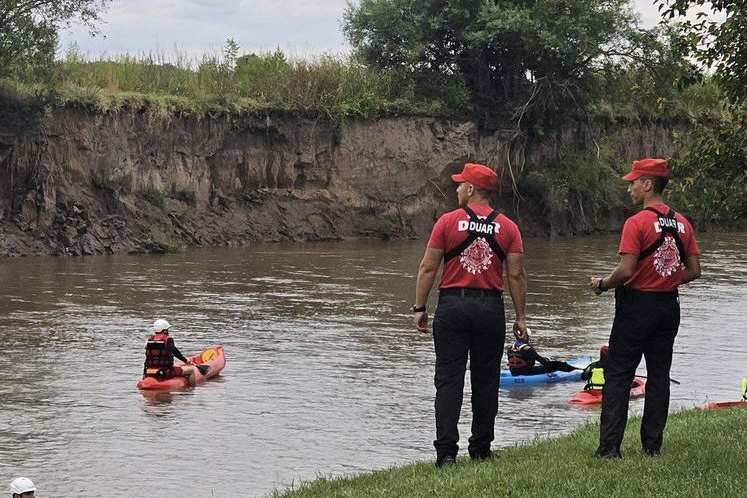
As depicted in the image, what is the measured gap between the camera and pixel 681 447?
32.6 feet

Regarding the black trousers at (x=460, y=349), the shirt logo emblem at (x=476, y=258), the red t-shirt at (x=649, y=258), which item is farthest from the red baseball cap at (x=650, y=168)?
the black trousers at (x=460, y=349)

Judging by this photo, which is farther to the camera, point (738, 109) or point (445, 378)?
point (738, 109)

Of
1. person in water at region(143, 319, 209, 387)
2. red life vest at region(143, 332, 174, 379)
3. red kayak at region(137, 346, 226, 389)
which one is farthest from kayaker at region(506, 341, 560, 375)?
red life vest at region(143, 332, 174, 379)

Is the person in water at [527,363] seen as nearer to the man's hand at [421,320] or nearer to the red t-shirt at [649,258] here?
the man's hand at [421,320]

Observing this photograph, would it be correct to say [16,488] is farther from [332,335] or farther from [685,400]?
[332,335]

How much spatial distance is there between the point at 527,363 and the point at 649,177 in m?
7.74

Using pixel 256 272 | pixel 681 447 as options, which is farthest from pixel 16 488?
pixel 256 272

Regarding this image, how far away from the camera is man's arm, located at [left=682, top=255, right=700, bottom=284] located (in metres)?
9.84

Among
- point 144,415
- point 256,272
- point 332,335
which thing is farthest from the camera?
point 256,272

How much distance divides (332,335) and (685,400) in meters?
7.39

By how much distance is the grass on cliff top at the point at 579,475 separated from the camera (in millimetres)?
8344

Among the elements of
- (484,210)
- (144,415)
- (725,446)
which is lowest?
(144,415)

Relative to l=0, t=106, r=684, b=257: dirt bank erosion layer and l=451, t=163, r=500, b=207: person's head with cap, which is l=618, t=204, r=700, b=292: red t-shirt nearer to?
l=451, t=163, r=500, b=207: person's head with cap

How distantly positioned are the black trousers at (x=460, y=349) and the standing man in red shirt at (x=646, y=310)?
82 centimetres
